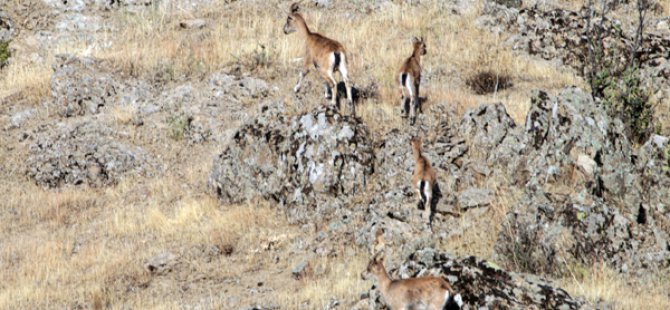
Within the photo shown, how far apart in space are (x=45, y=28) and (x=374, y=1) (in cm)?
881

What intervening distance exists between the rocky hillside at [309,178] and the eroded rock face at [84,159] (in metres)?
0.04

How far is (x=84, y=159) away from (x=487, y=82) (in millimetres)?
8910

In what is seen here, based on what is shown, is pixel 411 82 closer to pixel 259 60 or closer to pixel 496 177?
pixel 496 177

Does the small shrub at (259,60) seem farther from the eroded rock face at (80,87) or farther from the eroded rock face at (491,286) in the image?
the eroded rock face at (491,286)

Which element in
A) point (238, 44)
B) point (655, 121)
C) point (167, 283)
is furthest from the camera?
point (238, 44)

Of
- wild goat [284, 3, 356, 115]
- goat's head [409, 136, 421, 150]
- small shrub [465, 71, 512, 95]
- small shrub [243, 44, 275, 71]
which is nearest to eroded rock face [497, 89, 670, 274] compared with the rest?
goat's head [409, 136, 421, 150]

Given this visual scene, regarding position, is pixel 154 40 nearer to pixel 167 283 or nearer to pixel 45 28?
pixel 45 28

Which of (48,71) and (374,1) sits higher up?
(374,1)

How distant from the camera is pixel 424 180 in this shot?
14492 millimetres

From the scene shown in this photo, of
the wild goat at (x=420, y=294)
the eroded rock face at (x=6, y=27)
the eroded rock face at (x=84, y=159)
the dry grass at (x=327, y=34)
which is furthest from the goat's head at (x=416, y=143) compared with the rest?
the eroded rock face at (x=6, y=27)

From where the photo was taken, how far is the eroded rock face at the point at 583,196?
45.0 ft

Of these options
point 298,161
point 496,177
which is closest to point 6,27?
point 298,161

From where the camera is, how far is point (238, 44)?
23.5 metres

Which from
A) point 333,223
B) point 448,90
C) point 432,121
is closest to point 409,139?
point 432,121
